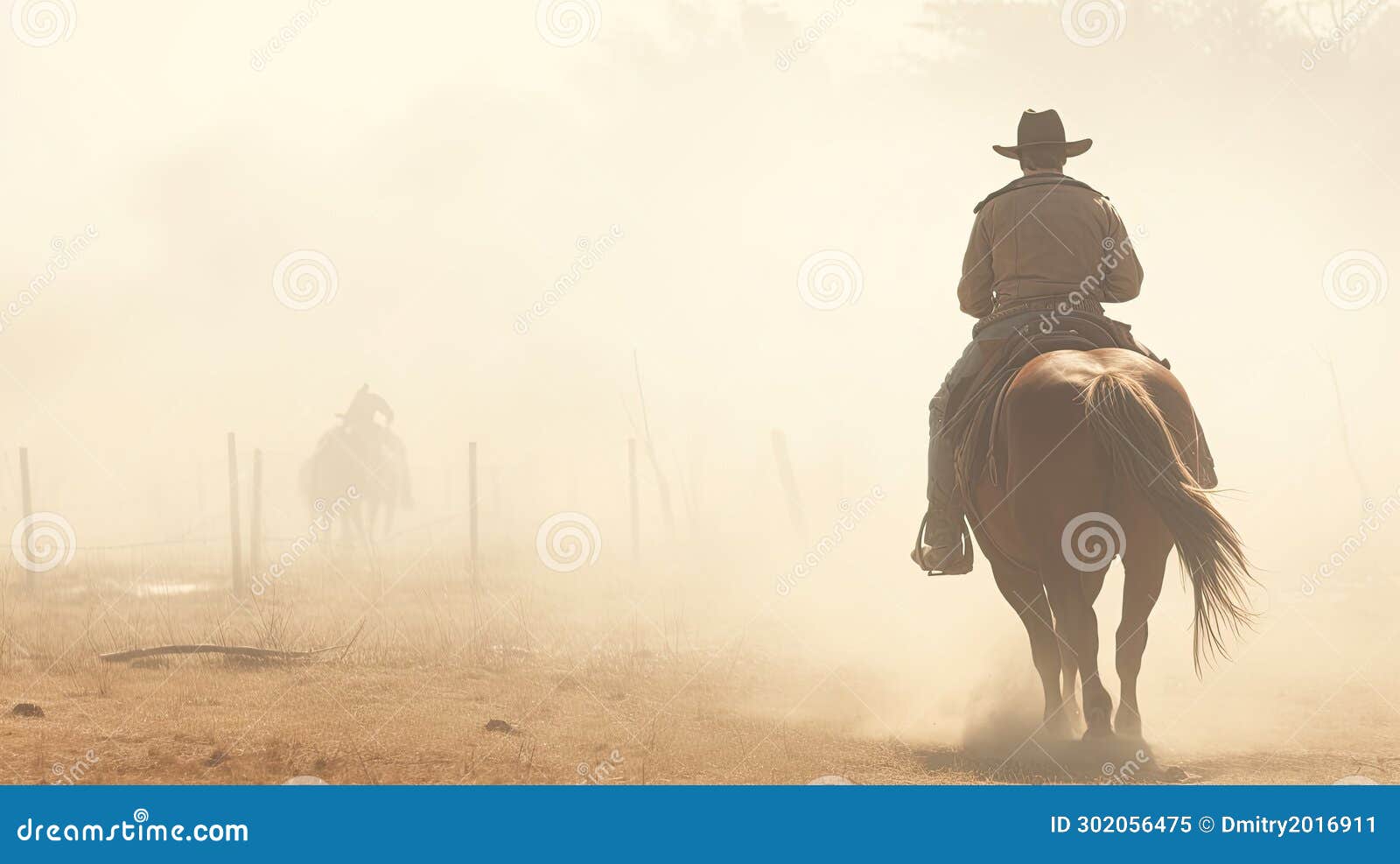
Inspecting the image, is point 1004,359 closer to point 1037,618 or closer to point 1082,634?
point 1037,618

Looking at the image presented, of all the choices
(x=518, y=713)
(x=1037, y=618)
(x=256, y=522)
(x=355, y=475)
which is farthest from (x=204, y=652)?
(x=355, y=475)

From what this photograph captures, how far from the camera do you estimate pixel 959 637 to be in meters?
11.3

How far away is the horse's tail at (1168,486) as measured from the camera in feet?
21.0

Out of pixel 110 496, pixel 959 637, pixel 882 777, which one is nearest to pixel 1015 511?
pixel 882 777

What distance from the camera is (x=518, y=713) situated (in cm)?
891

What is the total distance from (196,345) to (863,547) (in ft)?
107

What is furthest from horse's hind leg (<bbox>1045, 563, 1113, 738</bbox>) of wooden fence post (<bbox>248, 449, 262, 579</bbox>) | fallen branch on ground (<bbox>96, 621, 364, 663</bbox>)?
wooden fence post (<bbox>248, 449, 262, 579</bbox>)

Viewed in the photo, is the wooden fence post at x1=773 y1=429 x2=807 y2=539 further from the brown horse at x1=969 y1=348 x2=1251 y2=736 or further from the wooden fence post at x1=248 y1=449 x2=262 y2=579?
the brown horse at x1=969 y1=348 x2=1251 y2=736

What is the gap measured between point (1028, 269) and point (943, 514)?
4.94ft

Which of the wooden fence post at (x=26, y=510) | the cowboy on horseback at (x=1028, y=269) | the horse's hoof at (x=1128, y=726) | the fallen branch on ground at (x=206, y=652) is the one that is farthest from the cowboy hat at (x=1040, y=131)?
the wooden fence post at (x=26, y=510)

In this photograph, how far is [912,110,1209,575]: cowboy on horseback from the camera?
24.9 ft

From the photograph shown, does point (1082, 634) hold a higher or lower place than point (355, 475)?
lower

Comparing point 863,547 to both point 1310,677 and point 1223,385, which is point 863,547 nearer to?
point 1310,677

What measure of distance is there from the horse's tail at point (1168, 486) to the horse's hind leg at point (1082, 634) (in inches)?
19.7
